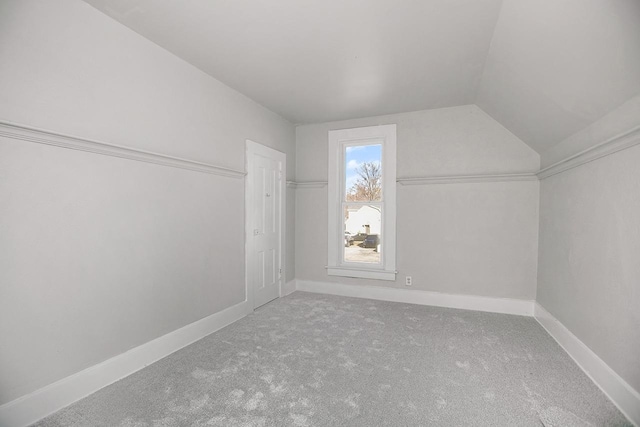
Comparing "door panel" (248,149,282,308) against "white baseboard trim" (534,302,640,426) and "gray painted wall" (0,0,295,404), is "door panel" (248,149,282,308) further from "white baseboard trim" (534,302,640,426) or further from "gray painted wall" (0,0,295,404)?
"white baseboard trim" (534,302,640,426)

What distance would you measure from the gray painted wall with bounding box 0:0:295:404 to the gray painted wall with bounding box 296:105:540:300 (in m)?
2.37

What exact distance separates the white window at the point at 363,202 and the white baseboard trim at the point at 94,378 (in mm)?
2130

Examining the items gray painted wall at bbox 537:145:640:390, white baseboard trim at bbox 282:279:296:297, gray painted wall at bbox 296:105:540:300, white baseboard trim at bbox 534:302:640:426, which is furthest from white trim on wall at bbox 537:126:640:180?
white baseboard trim at bbox 282:279:296:297

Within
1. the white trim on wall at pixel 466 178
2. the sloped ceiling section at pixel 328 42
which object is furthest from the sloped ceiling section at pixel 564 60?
the white trim on wall at pixel 466 178

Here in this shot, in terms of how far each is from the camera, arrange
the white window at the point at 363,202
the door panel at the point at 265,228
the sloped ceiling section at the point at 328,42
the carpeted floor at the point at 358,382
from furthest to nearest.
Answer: the white window at the point at 363,202 < the door panel at the point at 265,228 < the sloped ceiling section at the point at 328,42 < the carpeted floor at the point at 358,382

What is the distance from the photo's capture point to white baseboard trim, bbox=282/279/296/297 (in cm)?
427

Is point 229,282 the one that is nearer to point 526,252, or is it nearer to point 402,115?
point 402,115

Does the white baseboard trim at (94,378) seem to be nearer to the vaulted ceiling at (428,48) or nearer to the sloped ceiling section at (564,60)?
the vaulted ceiling at (428,48)

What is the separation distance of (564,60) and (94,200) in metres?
3.25

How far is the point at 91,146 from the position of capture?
1.97m

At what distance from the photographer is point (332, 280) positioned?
4.44m

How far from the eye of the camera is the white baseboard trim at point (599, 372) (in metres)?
1.72

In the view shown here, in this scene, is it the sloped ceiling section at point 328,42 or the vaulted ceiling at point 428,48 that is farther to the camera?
the sloped ceiling section at point 328,42

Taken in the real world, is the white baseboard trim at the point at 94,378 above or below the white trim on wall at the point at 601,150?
below
